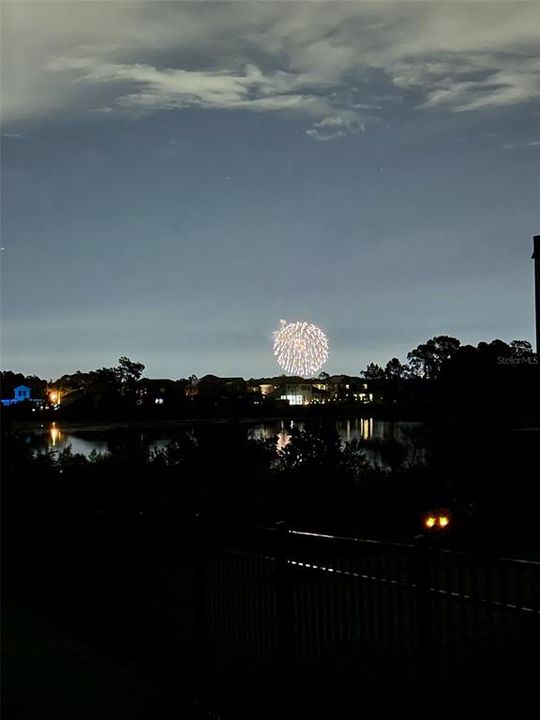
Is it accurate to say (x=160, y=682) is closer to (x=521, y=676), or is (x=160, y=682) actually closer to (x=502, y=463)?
(x=521, y=676)

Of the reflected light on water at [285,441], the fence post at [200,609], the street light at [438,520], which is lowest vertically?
the street light at [438,520]

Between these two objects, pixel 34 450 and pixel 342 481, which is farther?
pixel 34 450

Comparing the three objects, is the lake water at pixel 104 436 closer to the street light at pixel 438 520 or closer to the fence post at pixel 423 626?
the street light at pixel 438 520

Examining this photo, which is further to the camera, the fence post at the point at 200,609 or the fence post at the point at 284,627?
the fence post at the point at 200,609

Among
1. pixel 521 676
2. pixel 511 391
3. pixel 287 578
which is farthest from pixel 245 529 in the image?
pixel 511 391

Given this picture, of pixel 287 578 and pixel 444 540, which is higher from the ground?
pixel 287 578

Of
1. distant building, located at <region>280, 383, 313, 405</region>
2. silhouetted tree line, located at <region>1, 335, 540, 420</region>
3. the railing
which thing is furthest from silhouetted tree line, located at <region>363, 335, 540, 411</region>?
distant building, located at <region>280, 383, 313, 405</region>

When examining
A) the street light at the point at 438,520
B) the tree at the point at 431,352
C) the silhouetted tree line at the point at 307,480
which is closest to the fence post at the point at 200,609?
the silhouetted tree line at the point at 307,480
